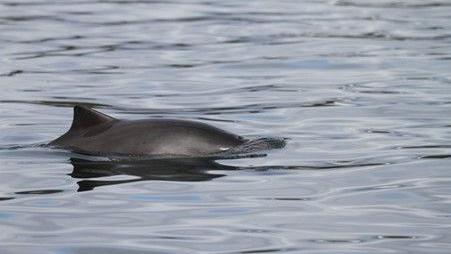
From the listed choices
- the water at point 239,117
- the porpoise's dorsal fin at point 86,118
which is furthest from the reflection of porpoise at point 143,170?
the porpoise's dorsal fin at point 86,118

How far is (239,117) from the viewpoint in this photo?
14484mm

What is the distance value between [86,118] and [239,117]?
2.73m

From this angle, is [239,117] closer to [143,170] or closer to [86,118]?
[86,118]

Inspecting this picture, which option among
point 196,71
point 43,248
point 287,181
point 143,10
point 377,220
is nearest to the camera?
point 43,248

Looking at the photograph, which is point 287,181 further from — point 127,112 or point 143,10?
point 143,10

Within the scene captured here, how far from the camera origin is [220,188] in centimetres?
1041

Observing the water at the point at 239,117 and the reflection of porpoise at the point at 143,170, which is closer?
the water at the point at 239,117

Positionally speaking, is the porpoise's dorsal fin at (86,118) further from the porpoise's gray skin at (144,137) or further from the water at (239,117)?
the water at (239,117)

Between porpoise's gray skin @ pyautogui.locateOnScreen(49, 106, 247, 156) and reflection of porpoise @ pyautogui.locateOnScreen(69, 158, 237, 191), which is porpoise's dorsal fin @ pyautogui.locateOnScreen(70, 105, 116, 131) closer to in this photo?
porpoise's gray skin @ pyautogui.locateOnScreen(49, 106, 247, 156)

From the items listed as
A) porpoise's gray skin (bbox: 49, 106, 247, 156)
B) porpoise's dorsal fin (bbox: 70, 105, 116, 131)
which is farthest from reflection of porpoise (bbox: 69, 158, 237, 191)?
porpoise's dorsal fin (bbox: 70, 105, 116, 131)

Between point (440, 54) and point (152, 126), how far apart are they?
8056mm

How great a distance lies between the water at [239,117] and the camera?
9.04 metres

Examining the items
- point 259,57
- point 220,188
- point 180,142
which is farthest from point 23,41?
point 220,188

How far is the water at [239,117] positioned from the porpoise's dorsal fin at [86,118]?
29 cm
